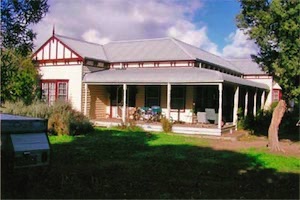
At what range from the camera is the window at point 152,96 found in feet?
75.6

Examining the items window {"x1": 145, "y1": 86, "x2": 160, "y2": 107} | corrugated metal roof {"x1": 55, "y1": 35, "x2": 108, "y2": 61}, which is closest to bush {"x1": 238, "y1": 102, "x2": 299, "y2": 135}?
window {"x1": 145, "y1": 86, "x2": 160, "y2": 107}

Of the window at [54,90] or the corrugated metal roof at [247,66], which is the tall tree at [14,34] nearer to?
the window at [54,90]

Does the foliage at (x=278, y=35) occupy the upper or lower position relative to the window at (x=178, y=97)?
upper

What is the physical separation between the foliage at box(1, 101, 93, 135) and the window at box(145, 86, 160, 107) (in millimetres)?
6304

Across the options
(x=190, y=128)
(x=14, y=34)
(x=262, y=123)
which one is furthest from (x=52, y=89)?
(x=14, y=34)

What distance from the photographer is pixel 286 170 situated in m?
9.62

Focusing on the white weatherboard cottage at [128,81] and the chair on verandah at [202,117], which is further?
the white weatherboard cottage at [128,81]

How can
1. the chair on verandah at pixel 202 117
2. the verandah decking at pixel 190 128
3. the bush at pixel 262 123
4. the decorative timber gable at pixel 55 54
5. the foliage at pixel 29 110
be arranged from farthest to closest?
the decorative timber gable at pixel 55 54 < the bush at pixel 262 123 < the chair on verandah at pixel 202 117 < the verandah decking at pixel 190 128 < the foliage at pixel 29 110

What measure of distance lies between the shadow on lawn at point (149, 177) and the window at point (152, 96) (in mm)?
10420

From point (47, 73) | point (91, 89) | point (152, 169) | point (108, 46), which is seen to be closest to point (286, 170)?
point (152, 169)

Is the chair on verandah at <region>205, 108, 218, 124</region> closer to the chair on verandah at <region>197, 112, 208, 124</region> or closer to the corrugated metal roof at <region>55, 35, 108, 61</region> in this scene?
Result: the chair on verandah at <region>197, 112, 208, 124</region>

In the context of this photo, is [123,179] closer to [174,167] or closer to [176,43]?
[174,167]

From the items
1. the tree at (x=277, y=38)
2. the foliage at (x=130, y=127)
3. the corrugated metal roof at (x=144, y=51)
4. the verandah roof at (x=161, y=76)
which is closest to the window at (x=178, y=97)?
the verandah roof at (x=161, y=76)

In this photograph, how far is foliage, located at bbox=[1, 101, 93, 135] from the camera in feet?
51.7
